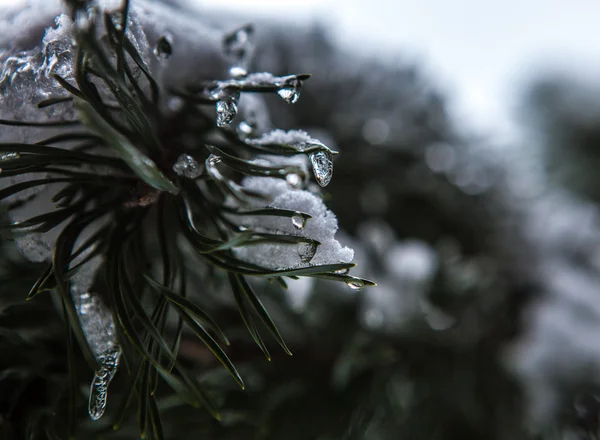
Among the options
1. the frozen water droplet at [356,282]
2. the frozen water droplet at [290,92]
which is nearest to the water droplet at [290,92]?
the frozen water droplet at [290,92]

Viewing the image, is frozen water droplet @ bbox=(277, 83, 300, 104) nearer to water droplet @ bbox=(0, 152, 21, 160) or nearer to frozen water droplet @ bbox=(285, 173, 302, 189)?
frozen water droplet @ bbox=(285, 173, 302, 189)

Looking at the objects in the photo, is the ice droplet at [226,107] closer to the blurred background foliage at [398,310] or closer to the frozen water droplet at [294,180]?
the frozen water droplet at [294,180]

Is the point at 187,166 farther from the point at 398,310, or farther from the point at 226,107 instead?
the point at 398,310

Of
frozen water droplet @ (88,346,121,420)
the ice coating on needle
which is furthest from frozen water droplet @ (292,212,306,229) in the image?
frozen water droplet @ (88,346,121,420)

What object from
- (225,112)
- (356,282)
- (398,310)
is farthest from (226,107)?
(398,310)

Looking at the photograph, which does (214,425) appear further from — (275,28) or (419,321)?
(275,28)

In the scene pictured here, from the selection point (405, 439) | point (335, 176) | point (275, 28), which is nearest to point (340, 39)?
point (275, 28)
